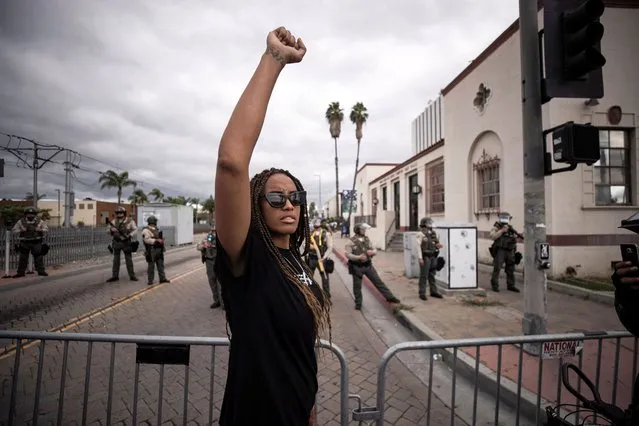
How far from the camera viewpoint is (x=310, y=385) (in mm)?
1355

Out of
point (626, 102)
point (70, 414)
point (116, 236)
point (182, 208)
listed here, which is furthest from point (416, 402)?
point (182, 208)

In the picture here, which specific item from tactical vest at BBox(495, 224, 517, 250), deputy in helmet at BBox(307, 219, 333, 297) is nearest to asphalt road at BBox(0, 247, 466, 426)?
deputy in helmet at BBox(307, 219, 333, 297)

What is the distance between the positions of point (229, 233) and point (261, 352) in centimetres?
49

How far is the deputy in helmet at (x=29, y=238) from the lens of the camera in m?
9.68

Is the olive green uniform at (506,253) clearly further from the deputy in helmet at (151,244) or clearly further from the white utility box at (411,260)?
the deputy in helmet at (151,244)

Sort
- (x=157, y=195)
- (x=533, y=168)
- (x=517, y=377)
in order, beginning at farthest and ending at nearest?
(x=157, y=195)
(x=533, y=168)
(x=517, y=377)

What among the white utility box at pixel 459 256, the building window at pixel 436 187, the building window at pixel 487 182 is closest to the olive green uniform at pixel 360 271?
the white utility box at pixel 459 256

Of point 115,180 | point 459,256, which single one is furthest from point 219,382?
point 115,180

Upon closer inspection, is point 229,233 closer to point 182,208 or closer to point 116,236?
point 116,236

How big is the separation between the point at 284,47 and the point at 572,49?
4.04 metres

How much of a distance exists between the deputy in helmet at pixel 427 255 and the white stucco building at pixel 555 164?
4.06m

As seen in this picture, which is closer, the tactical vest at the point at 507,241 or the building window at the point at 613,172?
the tactical vest at the point at 507,241

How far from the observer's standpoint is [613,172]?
9.23 metres

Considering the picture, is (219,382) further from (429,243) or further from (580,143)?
(429,243)
